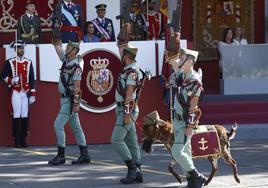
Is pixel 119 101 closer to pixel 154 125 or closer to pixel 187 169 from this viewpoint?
pixel 154 125

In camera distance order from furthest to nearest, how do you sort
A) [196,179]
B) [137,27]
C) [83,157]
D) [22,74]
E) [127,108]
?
[137,27] < [22,74] < [83,157] < [127,108] < [196,179]

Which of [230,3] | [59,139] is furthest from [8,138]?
[230,3]

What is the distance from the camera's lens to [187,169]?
11180mm

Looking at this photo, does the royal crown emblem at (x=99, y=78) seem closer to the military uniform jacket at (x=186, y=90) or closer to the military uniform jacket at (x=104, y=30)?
the military uniform jacket at (x=104, y=30)

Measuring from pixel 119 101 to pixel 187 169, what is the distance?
1.63 metres

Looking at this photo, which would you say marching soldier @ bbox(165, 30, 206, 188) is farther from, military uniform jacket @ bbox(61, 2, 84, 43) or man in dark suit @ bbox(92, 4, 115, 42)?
man in dark suit @ bbox(92, 4, 115, 42)

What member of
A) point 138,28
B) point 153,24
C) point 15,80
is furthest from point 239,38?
point 15,80

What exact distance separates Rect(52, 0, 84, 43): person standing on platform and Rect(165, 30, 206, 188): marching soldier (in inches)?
237

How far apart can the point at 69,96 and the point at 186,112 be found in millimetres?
3108

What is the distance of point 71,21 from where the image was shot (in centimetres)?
1728

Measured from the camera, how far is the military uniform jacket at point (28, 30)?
1705cm

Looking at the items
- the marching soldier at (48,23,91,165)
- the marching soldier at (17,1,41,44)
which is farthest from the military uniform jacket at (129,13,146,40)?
the marching soldier at (48,23,91,165)

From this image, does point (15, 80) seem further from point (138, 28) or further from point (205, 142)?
point (205, 142)

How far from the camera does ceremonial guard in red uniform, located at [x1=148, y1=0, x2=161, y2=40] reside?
19.1 metres
